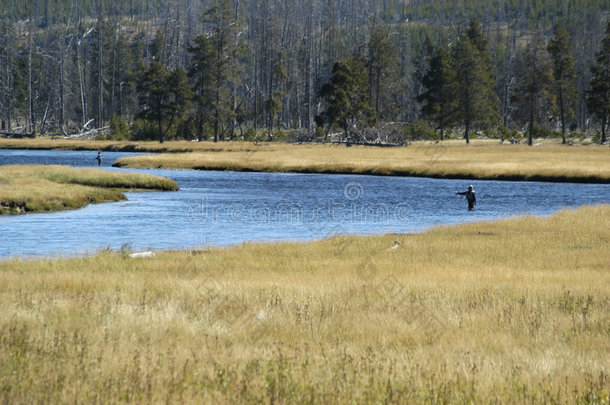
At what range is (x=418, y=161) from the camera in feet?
211

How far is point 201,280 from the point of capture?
14336mm

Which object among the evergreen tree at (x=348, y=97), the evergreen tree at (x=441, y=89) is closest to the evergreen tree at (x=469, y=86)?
the evergreen tree at (x=441, y=89)

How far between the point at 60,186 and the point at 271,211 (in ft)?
43.3

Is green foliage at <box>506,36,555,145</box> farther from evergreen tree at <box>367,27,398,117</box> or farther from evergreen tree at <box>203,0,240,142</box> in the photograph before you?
evergreen tree at <box>203,0,240,142</box>

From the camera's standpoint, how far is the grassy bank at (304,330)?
6.97 m

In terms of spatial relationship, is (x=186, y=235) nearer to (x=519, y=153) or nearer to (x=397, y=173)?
(x=397, y=173)

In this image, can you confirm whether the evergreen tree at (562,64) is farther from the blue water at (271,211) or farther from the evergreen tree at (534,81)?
the blue water at (271,211)

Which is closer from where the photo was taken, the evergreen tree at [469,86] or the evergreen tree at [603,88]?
the evergreen tree at [603,88]

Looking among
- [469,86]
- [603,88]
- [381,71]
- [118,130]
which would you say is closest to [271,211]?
[603,88]

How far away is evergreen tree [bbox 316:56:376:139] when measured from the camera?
85562 millimetres

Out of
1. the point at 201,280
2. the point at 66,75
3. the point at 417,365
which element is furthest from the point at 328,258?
the point at 66,75

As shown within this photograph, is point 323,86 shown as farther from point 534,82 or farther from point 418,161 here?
point 418,161

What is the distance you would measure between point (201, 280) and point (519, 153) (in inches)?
2405

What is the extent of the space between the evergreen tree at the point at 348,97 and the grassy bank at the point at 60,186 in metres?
41.0
